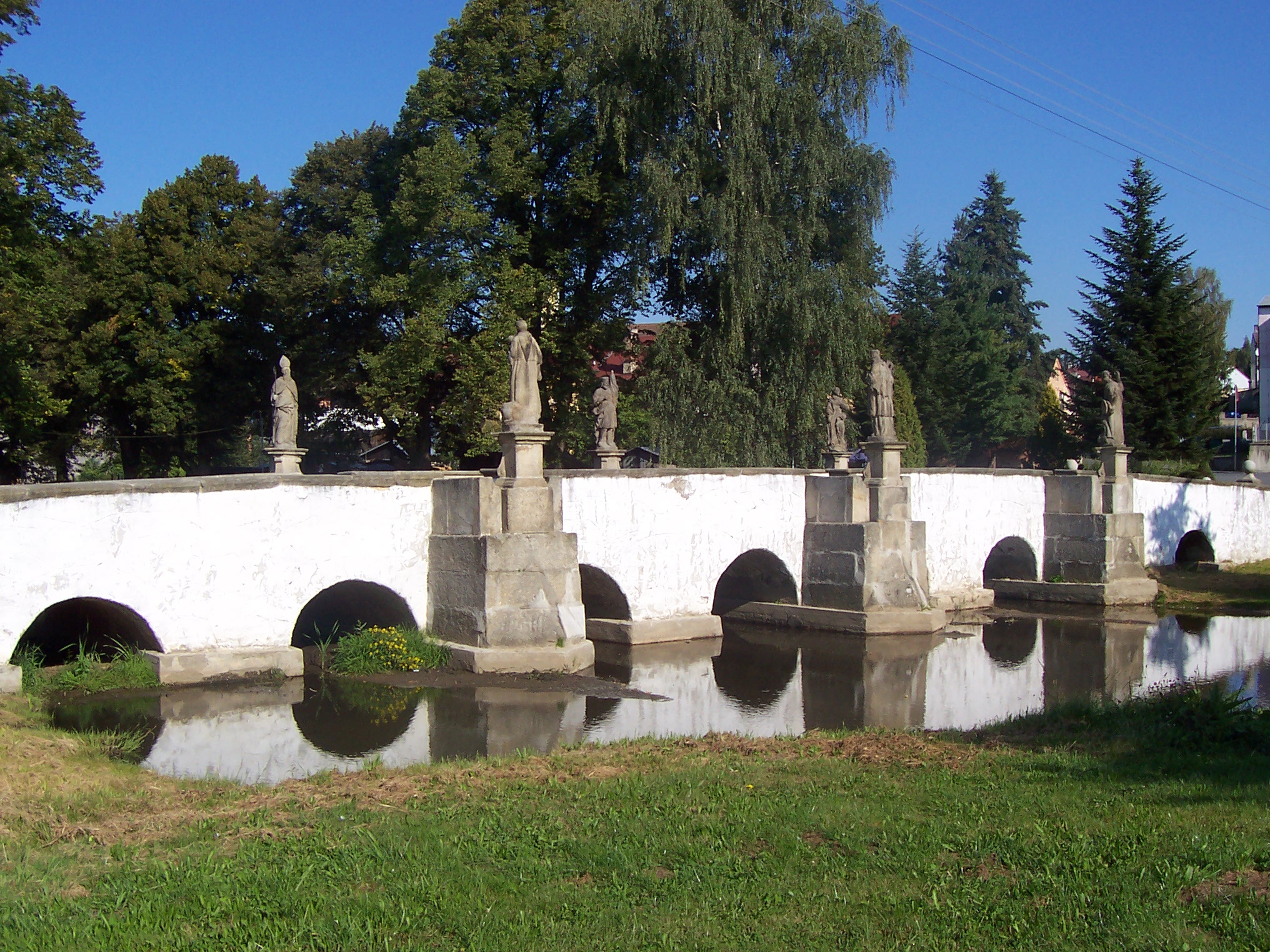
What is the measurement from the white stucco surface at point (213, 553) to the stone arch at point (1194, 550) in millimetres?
21668

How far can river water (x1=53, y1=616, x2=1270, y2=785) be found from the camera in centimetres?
1144

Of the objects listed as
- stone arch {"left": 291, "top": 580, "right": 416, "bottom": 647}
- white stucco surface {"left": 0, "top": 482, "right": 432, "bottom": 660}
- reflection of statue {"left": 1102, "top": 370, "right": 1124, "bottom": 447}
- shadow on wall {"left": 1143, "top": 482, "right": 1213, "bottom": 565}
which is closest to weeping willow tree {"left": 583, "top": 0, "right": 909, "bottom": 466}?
reflection of statue {"left": 1102, "top": 370, "right": 1124, "bottom": 447}

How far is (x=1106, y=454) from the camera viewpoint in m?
25.3

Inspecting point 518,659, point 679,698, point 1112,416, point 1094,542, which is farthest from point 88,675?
point 1112,416

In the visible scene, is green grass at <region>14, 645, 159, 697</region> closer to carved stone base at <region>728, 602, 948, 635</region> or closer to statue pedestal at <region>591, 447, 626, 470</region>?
statue pedestal at <region>591, 447, 626, 470</region>

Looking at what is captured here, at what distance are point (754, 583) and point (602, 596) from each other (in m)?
3.64

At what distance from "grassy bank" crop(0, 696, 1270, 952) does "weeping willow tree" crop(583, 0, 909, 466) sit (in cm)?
1824

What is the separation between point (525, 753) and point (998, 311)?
141 ft

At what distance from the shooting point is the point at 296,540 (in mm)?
15000

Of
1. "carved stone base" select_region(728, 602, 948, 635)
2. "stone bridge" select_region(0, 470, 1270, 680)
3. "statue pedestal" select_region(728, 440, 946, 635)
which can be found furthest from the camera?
"statue pedestal" select_region(728, 440, 946, 635)

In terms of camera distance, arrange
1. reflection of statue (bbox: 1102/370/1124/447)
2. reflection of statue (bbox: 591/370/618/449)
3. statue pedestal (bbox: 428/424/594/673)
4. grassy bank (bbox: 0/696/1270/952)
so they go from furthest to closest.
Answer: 1. reflection of statue (bbox: 1102/370/1124/447)
2. reflection of statue (bbox: 591/370/618/449)
3. statue pedestal (bbox: 428/424/594/673)
4. grassy bank (bbox: 0/696/1270/952)

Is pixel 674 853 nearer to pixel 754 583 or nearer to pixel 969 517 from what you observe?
pixel 754 583

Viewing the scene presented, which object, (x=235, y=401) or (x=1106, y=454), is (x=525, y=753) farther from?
(x=235, y=401)

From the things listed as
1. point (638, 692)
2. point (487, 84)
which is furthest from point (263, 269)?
point (638, 692)
